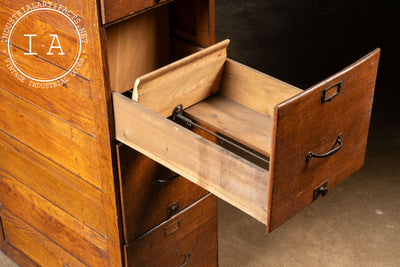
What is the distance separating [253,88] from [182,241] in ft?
2.08

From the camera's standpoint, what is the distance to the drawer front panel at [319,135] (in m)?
1.46

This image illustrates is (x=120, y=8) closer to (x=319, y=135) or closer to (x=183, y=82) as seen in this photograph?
(x=183, y=82)

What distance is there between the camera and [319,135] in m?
1.58

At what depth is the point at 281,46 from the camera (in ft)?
15.1

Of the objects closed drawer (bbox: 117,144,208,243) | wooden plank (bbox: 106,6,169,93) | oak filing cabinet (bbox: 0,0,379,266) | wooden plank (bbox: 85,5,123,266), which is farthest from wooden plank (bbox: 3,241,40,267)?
wooden plank (bbox: 106,6,169,93)

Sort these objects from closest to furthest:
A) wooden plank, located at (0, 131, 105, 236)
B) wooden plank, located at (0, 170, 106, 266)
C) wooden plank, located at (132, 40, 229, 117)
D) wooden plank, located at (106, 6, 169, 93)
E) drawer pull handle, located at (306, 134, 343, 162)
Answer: drawer pull handle, located at (306, 134, 343, 162)
wooden plank, located at (132, 40, 229, 117)
wooden plank, located at (106, 6, 169, 93)
wooden plank, located at (0, 131, 105, 236)
wooden plank, located at (0, 170, 106, 266)

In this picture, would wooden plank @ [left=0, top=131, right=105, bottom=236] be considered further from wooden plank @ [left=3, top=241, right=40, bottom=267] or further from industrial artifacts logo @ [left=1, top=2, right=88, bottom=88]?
wooden plank @ [left=3, top=241, right=40, bottom=267]

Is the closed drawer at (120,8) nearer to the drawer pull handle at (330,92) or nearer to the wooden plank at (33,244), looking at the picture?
the drawer pull handle at (330,92)

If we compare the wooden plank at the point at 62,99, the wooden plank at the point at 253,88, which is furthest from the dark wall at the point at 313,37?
the wooden plank at the point at 62,99

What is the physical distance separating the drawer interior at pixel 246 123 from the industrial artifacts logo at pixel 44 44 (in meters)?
0.16

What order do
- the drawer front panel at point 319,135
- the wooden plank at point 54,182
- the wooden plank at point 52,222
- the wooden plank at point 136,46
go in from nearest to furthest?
the drawer front panel at point 319,135
the wooden plank at point 136,46
the wooden plank at point 54,182
the wooden plank at point 52,222

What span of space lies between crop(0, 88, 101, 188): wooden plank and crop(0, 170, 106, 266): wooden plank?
23 cm

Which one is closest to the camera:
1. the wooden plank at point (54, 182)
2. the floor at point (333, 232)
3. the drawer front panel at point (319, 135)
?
the drawer front panel at point (319, 135)

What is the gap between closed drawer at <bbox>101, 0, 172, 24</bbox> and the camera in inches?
64.4
